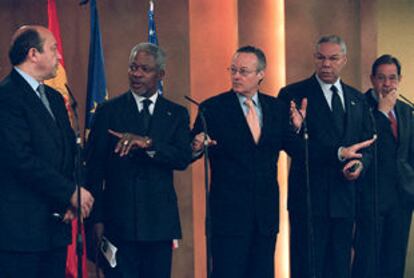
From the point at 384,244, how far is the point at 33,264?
273cm

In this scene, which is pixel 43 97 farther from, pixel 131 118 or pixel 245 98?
pixel 245 98

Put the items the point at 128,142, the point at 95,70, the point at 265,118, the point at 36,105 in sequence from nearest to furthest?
the point at 36,105 < the point at 128,142 < the point at 265,118 < the point at 95,70

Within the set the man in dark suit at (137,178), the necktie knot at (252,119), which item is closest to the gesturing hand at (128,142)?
the man in dark suit at (137,178)

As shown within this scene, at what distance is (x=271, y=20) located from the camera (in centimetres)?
740

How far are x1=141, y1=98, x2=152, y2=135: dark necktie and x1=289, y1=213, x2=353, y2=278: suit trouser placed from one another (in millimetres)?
1153

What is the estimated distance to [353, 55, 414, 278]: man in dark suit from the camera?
6.39 meters

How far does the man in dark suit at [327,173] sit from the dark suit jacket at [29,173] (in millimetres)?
1619

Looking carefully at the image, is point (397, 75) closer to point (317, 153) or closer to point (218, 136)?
point (317, 153)

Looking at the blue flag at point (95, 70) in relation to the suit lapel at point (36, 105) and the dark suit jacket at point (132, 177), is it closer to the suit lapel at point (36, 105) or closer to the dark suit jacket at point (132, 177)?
the dark suit jacket at point (132, 177)

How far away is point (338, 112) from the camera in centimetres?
587

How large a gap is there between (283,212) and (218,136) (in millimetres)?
2055

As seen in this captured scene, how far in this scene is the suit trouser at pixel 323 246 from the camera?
18.8ft

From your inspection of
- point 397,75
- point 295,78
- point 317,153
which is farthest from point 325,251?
point 295,78

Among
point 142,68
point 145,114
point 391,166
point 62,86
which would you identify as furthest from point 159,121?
point 391,166
